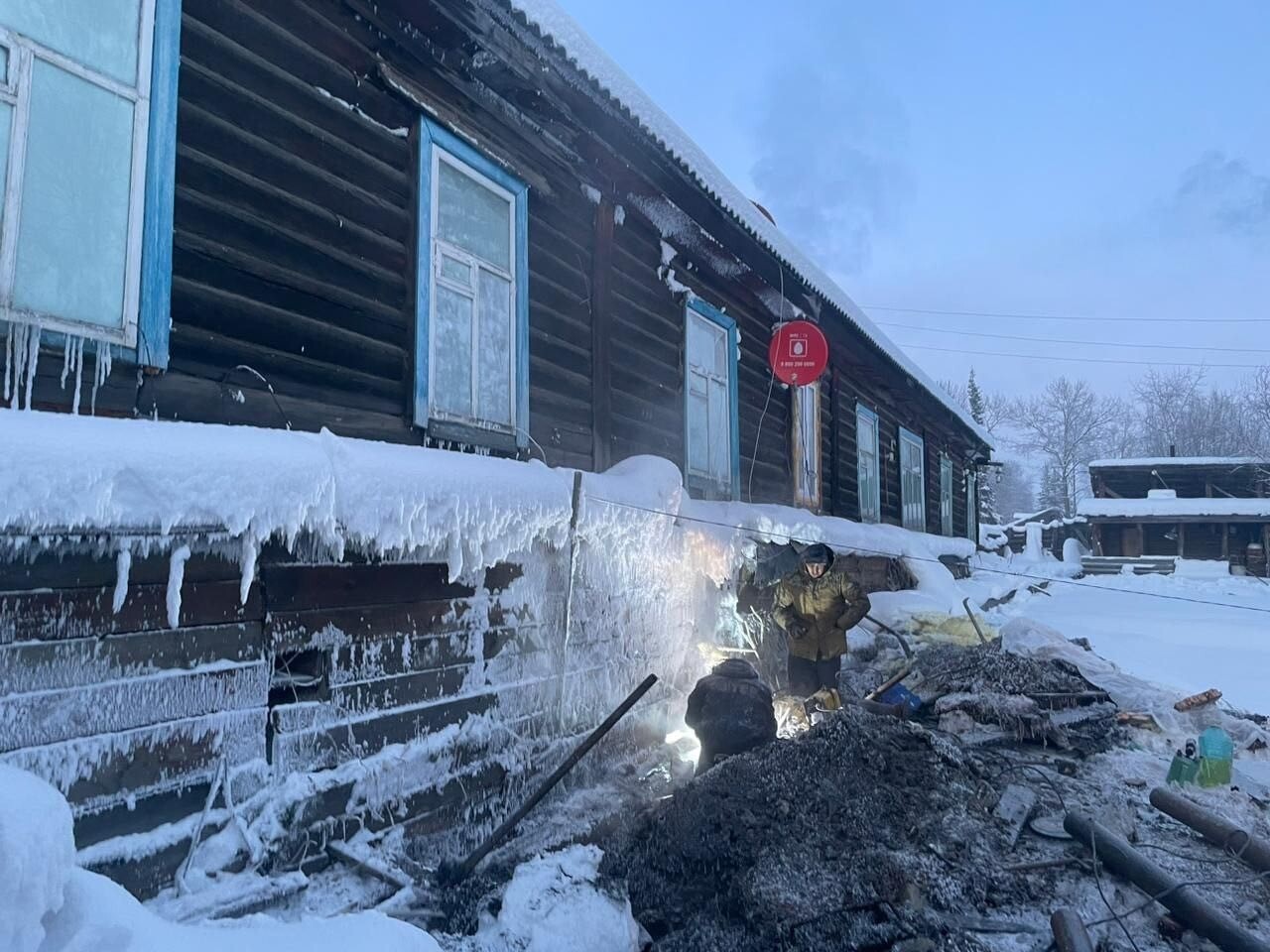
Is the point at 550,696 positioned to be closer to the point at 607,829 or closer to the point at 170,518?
the point at 607,829

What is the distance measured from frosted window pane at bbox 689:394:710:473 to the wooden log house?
597mm

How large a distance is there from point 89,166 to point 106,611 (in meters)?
1.58

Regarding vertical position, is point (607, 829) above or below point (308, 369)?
below

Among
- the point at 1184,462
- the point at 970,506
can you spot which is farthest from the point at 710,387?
the point at 1184,462

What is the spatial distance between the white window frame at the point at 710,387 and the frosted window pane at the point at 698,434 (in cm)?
2

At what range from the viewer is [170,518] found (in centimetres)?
248

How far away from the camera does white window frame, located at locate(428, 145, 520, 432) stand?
4207 millimetres

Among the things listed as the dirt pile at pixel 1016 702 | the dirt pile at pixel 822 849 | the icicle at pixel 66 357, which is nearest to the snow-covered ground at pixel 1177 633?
the dirt pile at pixel 1016 702

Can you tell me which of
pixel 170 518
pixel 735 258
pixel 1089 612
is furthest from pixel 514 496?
pixel 1089 612

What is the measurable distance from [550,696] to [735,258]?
4.74 m

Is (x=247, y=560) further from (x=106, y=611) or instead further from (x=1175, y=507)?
(x=1175, y=507)

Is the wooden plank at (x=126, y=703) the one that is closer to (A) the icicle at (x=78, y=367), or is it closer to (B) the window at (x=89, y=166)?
(A) the icicle at (x=78, y=367)

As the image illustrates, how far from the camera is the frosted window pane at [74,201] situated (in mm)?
2596

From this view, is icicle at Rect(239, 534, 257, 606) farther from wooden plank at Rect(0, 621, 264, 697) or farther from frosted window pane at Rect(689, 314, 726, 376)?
frosted window pane at Rect(689, 314, 726, 376)
